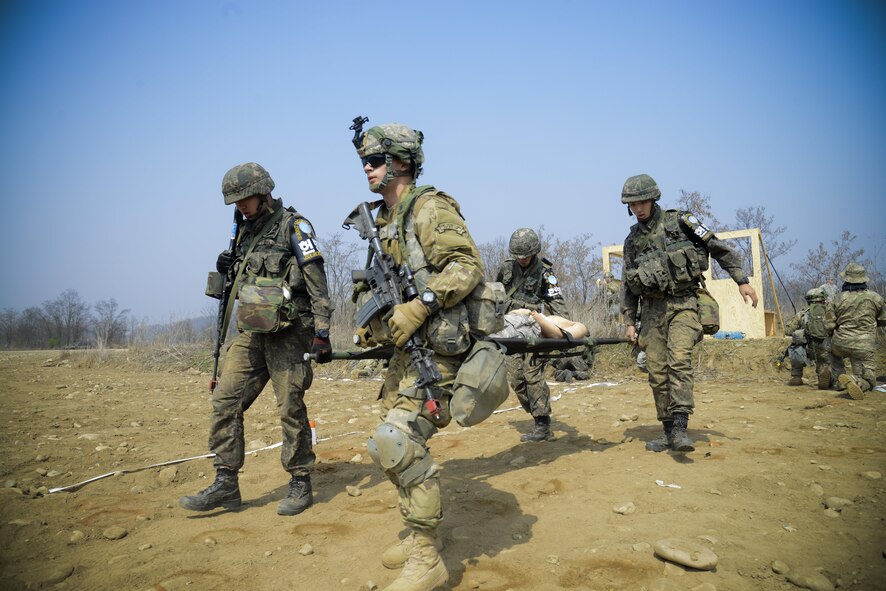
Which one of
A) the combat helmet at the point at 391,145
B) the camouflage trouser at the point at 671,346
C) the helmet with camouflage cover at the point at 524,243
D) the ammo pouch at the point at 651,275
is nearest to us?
the combat helmet at the point at 391,145

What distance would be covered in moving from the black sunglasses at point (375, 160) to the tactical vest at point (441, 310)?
287 millimetres

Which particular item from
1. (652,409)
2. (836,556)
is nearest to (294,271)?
(836,556)

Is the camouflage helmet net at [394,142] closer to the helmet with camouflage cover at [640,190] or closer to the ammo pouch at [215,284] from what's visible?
the ammo pouch at [215,284]

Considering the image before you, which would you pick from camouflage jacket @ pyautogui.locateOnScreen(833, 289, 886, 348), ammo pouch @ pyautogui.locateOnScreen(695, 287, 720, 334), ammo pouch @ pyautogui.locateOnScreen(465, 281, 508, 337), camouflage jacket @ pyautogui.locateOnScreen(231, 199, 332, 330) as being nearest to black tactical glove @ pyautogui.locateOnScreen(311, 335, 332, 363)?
camouflage jacket @ pyautogui.locateOnScreen(231, 199, 332, 330)

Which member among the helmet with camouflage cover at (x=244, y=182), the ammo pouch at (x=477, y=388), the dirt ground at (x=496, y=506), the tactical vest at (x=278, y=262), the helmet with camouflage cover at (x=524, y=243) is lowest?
the dirt ground at (x=496, y=506)

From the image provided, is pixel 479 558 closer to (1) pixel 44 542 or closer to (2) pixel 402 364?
(2) pixel 402 364

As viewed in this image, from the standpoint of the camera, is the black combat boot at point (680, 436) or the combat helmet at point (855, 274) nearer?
the black combat boot at point (680, 436)

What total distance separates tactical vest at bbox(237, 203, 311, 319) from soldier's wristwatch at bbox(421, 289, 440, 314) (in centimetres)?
176

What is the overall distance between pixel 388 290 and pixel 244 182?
1885 millimetres

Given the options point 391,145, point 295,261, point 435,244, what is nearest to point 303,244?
point 295,261

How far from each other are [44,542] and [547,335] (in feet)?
13.2

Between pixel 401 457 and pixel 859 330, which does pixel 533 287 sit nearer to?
pixel 401 457

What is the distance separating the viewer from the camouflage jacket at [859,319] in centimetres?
936

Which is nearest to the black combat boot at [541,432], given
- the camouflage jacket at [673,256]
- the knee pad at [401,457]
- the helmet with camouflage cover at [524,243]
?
the camouflage jacket at [673,256]
